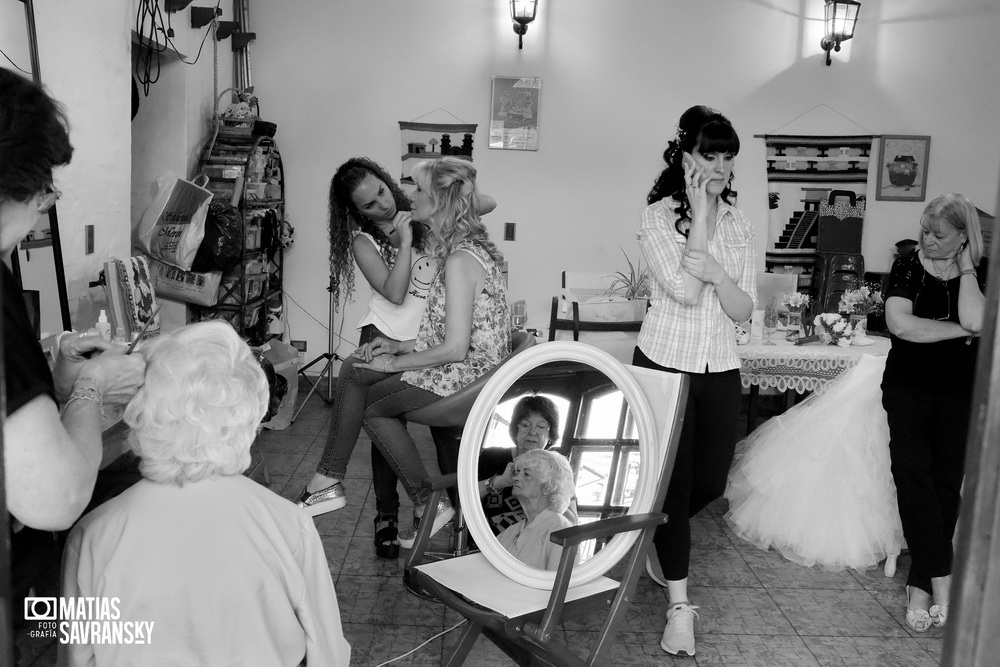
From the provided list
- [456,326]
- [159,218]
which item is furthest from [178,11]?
[456,326]

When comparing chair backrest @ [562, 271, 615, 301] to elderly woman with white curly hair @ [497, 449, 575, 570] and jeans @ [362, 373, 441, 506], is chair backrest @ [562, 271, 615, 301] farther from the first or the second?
elderly woman with white curly hair @ [497, 449, 575, 570]

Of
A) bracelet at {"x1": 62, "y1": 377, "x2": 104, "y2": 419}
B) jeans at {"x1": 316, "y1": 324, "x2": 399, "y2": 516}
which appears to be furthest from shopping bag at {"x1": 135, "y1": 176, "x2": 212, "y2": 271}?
bracelet at {"x1": 62, "y1": 377, "x2": 104, "y2": 419}

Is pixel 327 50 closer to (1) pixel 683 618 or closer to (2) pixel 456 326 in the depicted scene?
(2) pixel 456 326

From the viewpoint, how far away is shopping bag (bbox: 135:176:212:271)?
15.4 ft

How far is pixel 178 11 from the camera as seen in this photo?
16.1 feet

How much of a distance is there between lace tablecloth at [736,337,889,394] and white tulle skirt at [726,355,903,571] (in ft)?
1.22

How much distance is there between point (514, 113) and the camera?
6520 millimetres

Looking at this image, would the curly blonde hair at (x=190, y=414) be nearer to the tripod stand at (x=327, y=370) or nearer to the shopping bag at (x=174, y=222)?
the shopping bag at (x=174, y=222)

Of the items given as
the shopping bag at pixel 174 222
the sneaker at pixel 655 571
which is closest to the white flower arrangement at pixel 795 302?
the sneaker at pixel 655 571

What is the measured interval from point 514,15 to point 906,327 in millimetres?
4169

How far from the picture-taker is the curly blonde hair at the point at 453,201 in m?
2.89

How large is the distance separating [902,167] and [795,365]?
3414 mm

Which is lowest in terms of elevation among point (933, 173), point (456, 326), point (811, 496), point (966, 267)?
point (811, 496)

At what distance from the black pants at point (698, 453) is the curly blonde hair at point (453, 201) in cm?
71
